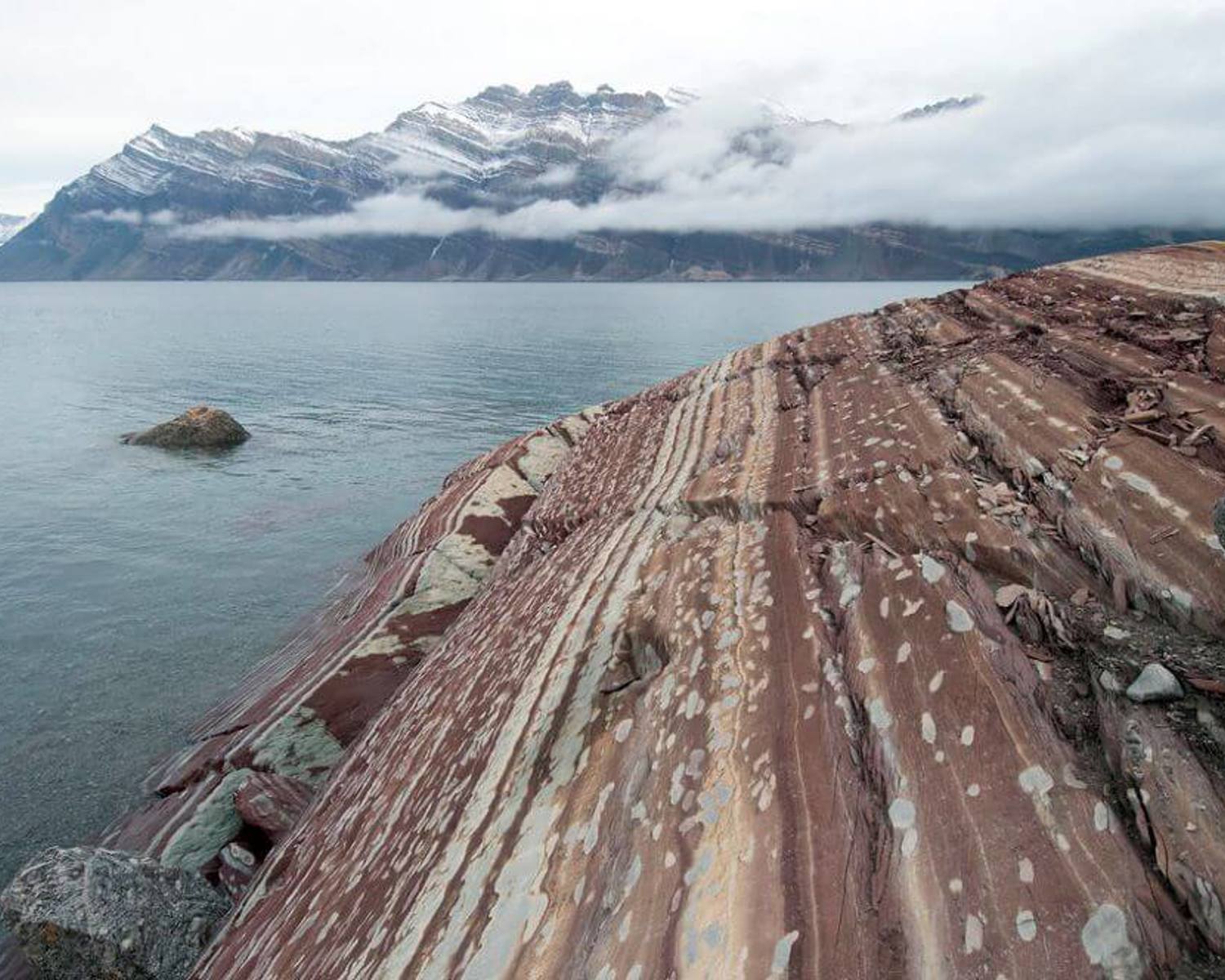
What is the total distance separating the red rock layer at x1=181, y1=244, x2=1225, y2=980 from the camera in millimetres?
5176

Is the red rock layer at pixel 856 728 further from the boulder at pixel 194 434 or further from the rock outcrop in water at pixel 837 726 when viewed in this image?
the boulder at pixel 194 434

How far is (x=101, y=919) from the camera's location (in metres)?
10.1

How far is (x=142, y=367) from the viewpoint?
82188 millimetres

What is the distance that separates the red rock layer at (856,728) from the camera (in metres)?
5.18

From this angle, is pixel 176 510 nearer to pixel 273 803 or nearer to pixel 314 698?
pixel 314 698

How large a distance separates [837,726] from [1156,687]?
2606 millimetres

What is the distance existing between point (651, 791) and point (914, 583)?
3.73 metres

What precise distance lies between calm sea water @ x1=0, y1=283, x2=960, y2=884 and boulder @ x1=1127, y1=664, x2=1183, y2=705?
17998 millimetres

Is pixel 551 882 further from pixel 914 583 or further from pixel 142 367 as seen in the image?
pixel 142 367

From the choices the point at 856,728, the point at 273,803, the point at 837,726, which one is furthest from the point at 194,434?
the point at 856,728

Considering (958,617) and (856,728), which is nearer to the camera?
(856,728)

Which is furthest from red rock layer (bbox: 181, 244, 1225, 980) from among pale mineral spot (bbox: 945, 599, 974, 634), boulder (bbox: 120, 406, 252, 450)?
boulder (bbox: 120, 406, 252, 450)

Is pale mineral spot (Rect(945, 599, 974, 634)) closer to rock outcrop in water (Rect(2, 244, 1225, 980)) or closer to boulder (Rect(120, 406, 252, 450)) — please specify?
rock outcrop in water (Rect(2, 244, 1225, 980))

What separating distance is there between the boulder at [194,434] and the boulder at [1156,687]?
157 ft
